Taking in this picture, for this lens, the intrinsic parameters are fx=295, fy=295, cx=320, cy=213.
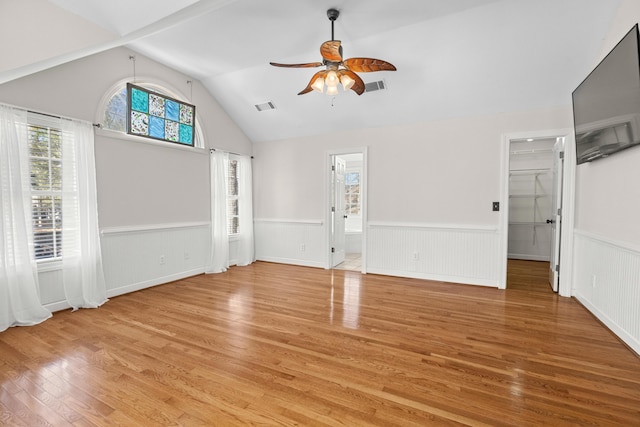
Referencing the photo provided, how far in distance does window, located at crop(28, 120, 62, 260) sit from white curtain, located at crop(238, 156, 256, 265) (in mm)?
2808

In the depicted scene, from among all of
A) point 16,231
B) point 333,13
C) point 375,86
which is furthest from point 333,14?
point 16,231

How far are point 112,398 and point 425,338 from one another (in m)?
2.39

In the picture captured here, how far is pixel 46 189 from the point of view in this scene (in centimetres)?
316

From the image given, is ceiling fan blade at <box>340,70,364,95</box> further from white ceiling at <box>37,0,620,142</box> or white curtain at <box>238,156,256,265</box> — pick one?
white curtain at <box>238,156,256,265</box>

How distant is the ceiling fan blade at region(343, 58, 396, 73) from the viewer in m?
2.80

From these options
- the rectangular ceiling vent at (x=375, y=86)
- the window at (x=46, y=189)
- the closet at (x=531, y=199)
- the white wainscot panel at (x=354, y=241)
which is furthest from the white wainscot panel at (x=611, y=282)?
the window at (x=46, y=189)

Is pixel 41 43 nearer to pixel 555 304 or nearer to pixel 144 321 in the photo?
pixel 144 321

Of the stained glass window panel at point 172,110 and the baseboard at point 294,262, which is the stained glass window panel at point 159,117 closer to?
the stained glass window panel at point 172,110

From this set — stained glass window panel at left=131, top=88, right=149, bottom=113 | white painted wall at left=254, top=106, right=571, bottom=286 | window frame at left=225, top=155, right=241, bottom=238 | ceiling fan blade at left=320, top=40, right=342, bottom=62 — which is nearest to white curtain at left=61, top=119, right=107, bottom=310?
stained glass window panel at left=131, top=88, right=149, bottom=113

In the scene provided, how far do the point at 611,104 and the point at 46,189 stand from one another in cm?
561

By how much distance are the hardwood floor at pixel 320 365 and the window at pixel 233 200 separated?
2.18 m

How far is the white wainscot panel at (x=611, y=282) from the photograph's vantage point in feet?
8.20

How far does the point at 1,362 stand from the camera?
224 centimetres

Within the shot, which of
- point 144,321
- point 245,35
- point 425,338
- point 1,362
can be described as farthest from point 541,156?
point 1,362
